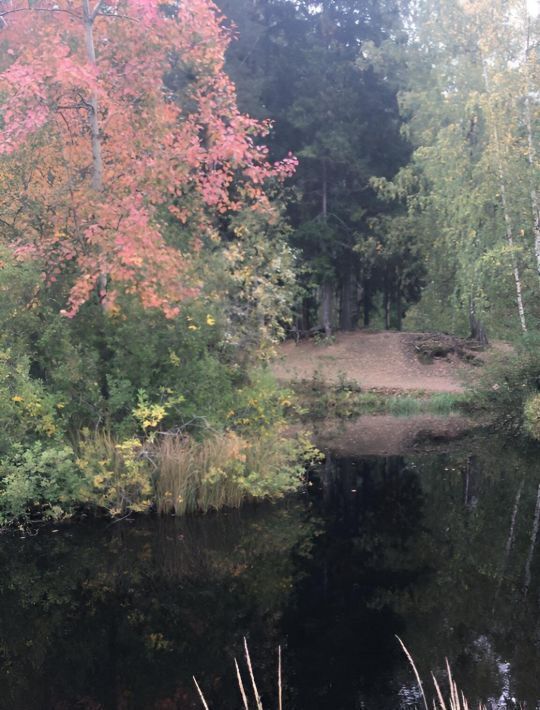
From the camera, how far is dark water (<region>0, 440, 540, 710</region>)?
518 cm

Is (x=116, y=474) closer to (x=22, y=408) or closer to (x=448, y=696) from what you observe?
(x=22, y=408)

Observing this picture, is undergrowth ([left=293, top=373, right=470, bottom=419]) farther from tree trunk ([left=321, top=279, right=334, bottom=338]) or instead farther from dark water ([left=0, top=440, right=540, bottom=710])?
dark water ([left=0, top=440, right=540, bottom=710])

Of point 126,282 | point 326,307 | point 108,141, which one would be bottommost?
point 126,282

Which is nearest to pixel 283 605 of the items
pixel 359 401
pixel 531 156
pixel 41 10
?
pixel 41 10

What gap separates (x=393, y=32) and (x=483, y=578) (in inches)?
987

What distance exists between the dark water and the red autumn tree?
122 inches

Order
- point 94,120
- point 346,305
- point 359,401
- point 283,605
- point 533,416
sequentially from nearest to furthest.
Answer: point 283,605, point 94,120, point 533,416, point 359,401, point 346,305

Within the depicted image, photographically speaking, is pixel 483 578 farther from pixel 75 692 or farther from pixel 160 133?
pixel 160 133

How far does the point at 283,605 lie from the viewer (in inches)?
255

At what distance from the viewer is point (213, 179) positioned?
959 centimetres

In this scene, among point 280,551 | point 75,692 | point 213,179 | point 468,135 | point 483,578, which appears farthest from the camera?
point 468,135

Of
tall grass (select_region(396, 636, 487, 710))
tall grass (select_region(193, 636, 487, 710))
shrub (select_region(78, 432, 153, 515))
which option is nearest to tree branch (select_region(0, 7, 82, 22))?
shrub (select_region(78, 432, 153, 515))

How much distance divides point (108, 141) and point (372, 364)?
15.8 m

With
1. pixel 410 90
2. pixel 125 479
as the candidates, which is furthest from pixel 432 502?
pixel 410 90
